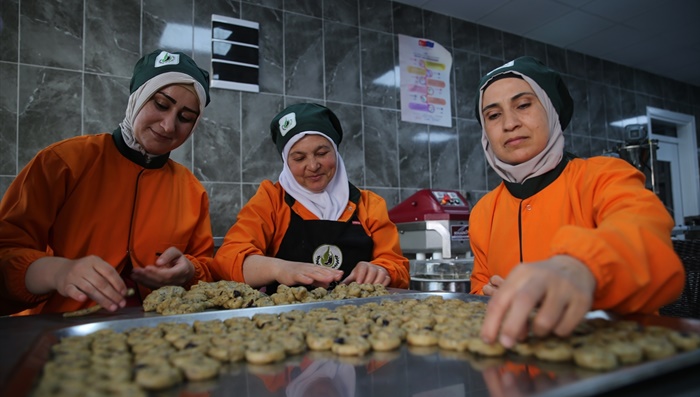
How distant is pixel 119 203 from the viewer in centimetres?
158

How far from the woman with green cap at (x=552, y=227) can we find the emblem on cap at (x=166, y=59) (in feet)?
3.59

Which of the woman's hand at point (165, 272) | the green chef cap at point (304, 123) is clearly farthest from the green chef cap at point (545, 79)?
the woman's hand at point (165, 272)

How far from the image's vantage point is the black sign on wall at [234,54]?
3.14m

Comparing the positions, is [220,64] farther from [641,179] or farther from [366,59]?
[641,179]

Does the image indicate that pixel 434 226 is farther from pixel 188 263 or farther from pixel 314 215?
pixel 188 263

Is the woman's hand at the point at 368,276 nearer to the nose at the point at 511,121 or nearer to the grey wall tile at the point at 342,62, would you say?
the nose at the point at 511,121

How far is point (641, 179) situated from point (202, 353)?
1142 millimetres

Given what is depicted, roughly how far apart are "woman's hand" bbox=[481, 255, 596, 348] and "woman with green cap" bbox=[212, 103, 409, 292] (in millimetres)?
1091

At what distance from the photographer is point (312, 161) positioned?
6.17 feet

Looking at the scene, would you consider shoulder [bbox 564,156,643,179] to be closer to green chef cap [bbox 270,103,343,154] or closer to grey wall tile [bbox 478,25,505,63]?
green chef cap [bbox 270,103,343,154]

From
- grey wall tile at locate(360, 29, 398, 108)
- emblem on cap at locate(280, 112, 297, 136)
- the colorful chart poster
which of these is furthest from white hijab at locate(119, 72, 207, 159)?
the colorful chart poster

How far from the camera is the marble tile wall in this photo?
262cm

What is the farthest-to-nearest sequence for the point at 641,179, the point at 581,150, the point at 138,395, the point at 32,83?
the point at 581,150
the point at 32,83
the point at 641,179
the point at 138,395

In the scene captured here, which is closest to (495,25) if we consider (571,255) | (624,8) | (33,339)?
(624,8)
